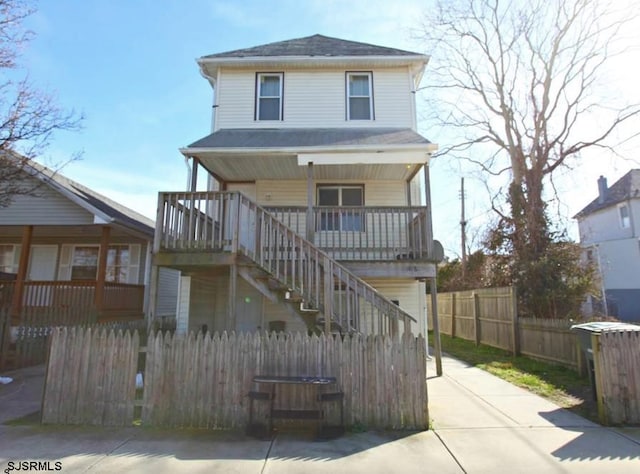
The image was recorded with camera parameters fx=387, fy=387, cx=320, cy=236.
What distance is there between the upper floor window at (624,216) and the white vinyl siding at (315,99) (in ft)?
69.0

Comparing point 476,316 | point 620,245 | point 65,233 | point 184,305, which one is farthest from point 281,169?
point 620,245

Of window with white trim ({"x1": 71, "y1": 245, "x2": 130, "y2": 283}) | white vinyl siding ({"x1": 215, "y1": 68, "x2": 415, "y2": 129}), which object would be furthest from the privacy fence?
white vinyl siding ({"x1": 215, "y1": 68, "x2": 415, "y2": 129})

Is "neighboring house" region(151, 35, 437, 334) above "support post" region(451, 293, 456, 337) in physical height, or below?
above

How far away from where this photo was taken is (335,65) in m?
12.8

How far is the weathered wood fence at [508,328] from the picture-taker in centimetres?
962

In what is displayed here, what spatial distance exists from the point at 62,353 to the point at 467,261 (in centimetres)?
2120

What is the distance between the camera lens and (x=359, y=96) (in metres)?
12.8

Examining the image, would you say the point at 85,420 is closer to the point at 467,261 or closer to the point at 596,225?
the point at 467,261

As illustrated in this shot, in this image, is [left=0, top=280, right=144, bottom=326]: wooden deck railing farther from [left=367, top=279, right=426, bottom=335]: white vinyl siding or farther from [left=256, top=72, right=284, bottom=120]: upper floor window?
[left=367, top=279, right=426, bottom=335]: white vinyl siding

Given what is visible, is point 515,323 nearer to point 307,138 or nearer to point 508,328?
point 508,328

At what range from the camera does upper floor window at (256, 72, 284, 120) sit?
1266cm

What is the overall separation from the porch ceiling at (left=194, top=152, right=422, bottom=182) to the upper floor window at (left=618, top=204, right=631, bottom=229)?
21437 mm

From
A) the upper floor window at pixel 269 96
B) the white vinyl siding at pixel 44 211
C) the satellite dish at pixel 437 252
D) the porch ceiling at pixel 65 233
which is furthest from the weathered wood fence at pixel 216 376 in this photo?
the upper floor window at pixel 269 96

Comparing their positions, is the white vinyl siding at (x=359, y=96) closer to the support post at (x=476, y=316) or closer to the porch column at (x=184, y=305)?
the porch column at (x=184, y=305)
